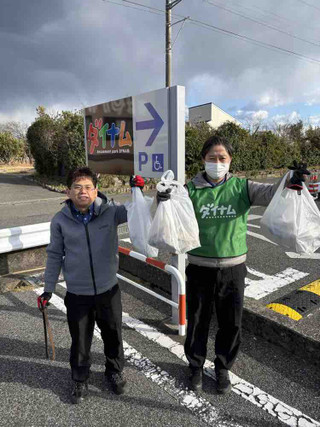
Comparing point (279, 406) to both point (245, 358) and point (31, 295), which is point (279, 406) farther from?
point (31, 295)

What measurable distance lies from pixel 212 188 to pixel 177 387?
147 cm

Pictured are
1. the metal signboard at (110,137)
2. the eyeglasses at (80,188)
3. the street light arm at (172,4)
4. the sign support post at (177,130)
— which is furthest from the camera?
the street light arm at (172,4)

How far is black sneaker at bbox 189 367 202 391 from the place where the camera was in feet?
7.14

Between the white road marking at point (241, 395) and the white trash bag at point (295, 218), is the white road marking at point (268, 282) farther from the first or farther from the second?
the white trash bag at point (295, 218)

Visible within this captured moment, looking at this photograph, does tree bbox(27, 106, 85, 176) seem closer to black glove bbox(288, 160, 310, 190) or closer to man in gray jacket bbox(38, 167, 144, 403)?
man in gray jacket bbox(38, 167, 144, 403)

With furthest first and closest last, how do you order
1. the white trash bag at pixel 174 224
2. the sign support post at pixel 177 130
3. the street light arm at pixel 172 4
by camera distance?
the street light arm at pixel 172 4 → the sign support post at pixel 177 130 → the white trash bag at pixel 174 224

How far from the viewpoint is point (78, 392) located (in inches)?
82.7

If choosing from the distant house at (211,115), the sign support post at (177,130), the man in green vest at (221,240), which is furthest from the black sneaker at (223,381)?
the distant house at (211,115)

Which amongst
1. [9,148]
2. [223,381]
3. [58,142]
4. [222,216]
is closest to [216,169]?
[222,216]

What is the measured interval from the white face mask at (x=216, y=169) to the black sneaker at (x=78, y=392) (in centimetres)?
172

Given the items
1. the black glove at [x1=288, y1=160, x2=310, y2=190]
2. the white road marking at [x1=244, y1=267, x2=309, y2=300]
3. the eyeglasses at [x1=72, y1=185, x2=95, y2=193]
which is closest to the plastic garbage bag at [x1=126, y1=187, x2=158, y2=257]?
the eyeglasses at [x1=72, y1=185, x2=95, y2=193]

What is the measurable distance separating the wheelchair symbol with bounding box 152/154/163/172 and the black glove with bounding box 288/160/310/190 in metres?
1.24

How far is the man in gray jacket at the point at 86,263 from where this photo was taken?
6.69 feet

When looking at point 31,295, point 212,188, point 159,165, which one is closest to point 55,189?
point 31,295
